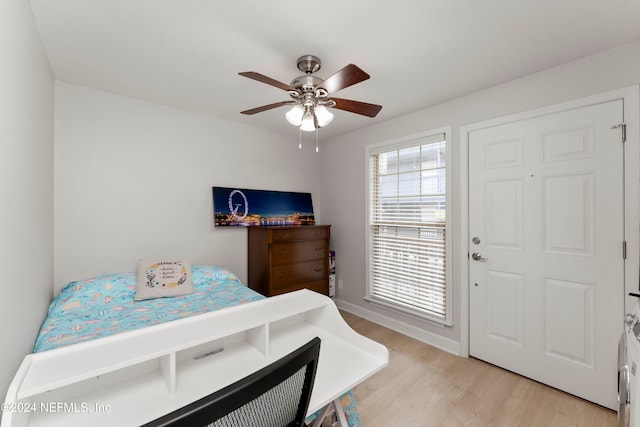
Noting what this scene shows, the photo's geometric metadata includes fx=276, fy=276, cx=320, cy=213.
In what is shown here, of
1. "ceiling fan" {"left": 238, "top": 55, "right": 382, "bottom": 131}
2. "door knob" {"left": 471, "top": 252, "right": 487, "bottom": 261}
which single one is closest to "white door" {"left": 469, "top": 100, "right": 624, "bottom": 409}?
"door knob" {"left": 471, "top": 252, "right": 487, "bottom": 261}

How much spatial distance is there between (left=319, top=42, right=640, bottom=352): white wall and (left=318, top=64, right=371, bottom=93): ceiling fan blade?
1513 millimetres

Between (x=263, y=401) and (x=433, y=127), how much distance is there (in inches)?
110

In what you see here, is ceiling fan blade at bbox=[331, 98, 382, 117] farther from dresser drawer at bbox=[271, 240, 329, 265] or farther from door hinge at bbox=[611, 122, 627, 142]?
dresser drawer at bbox=[271, 240, 329, 265]

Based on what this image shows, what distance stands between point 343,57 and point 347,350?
1846 millimetres

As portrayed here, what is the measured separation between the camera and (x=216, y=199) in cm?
311

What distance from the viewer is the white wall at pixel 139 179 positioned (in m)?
2.35

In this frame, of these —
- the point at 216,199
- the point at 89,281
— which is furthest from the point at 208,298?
the point at 216,199

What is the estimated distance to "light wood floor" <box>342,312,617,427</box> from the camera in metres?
1.78

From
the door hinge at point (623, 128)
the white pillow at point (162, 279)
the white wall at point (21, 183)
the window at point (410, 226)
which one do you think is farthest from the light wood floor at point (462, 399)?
the white wall at point (21, 183)

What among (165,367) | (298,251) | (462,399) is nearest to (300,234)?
(298,251)

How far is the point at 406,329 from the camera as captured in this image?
3.01 meters

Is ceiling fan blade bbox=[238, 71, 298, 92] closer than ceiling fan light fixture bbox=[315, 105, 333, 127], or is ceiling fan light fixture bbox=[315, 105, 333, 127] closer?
ceiling fan blade bbox=[238, 71, 298, 92]

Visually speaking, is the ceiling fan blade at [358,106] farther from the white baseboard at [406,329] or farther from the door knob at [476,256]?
the white baseboard at [406,329]

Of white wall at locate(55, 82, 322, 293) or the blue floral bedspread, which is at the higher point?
white wall at locate(55, 82, 322, 293)
